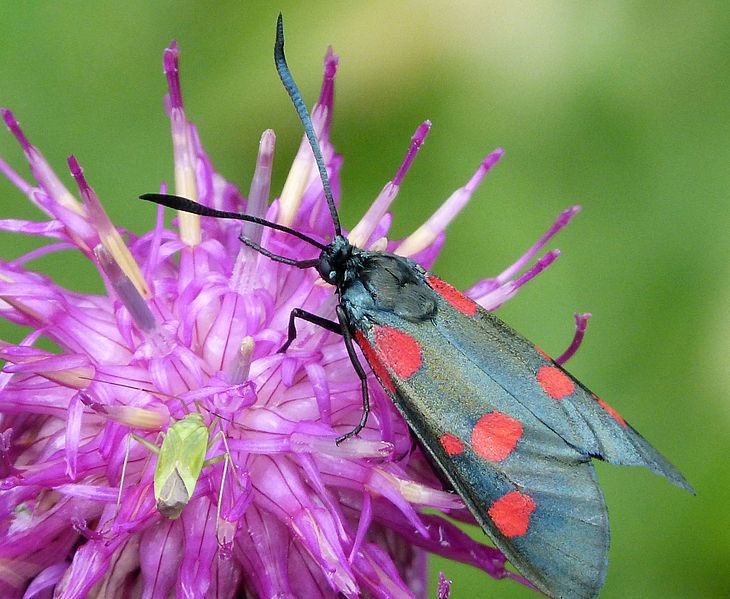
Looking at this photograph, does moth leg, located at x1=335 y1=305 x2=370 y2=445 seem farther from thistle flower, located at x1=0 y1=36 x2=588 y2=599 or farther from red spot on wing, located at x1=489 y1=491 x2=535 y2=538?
red spot on wing, located at x1=489 y1=491 x2=535 y2=538

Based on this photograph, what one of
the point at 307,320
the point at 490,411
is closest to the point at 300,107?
the point at 307,320

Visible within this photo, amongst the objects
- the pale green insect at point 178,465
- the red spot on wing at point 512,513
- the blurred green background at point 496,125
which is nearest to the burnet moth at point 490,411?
the red spot on wing at point 512,513

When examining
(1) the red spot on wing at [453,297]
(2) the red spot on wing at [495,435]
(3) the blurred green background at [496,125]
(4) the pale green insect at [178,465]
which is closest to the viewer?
(4) the pale green insect at [178,465]

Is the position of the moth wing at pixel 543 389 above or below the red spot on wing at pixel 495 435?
above

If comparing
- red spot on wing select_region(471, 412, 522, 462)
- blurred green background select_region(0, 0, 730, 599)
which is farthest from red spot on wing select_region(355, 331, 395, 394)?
blurred green background select_region(0, 0, 730, 599)

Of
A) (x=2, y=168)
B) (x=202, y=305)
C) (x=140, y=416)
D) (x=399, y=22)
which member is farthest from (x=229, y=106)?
(x=140, y=416)

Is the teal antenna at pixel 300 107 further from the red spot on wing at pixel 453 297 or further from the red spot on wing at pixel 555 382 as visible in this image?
the red spot on wing at pixel 555 382

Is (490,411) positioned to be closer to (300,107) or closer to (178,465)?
(178,465)
